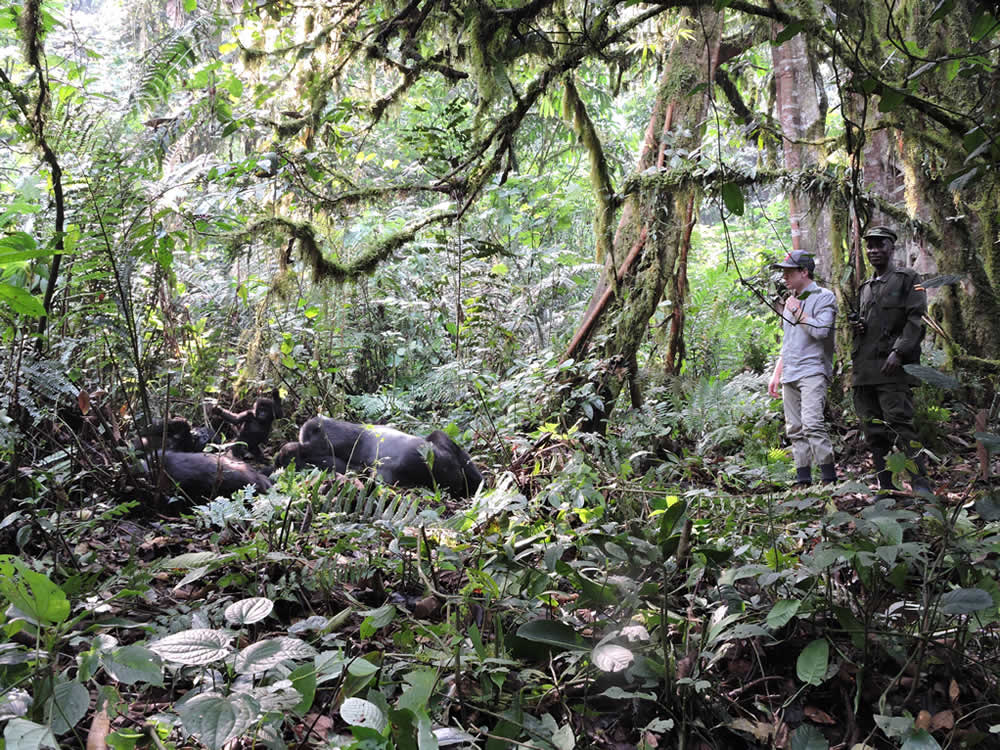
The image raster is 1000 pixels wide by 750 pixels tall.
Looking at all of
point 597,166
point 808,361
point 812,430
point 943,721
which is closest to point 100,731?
point 943,721

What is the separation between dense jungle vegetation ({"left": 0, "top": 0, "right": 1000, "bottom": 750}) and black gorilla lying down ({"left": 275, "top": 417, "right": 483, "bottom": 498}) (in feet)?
1.32

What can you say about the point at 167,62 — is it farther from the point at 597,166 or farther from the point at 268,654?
the point at 268,654

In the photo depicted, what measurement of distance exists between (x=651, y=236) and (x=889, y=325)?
2.07 metres

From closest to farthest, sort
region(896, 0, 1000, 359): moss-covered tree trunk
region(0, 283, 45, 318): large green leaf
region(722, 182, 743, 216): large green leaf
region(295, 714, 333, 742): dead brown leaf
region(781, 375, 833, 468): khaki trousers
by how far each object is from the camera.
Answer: region(295, 714, 333, 742): dead brown leaf → region(0, 283, 45, 318): large green leaf → region(722, 182, 743, 216): large green leaf → region(781, 375, 833, 468): khaki trousers → region(896, 0, 1000, 359): moss-covered tree trunk

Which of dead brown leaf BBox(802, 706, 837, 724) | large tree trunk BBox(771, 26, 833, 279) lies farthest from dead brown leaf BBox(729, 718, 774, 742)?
large tree trunk BBox(771, 26, 833, 279)

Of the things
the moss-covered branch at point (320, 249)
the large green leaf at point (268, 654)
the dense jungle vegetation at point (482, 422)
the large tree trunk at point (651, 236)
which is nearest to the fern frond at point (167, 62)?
the dense jungle vegetation at point (482, 422)

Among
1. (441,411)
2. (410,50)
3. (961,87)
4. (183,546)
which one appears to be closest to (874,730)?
(183,546)

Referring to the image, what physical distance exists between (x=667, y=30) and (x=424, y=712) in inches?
261

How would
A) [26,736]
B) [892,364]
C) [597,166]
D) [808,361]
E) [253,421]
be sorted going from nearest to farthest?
[26,736]
[892,364]
[597,166]
[808,361]
[253,421]

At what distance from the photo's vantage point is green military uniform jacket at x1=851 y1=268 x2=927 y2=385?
5.22 m

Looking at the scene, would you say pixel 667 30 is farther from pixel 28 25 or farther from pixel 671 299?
pixel 28 25

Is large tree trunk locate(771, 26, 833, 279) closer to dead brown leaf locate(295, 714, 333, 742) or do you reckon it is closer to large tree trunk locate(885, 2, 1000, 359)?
large tree trunk locate(885, 2, 1000, 359)

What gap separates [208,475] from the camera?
4.30 meters

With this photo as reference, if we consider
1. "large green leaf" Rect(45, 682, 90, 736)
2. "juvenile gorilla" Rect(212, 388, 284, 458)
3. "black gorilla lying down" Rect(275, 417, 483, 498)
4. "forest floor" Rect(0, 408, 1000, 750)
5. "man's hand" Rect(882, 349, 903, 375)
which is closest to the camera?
"large green leaf" Rect(45, 682, 90, 736)
